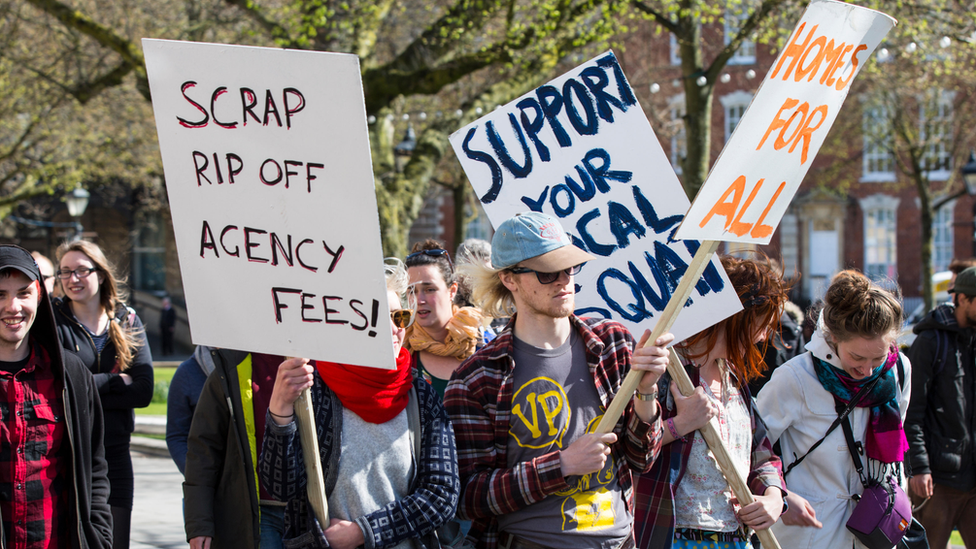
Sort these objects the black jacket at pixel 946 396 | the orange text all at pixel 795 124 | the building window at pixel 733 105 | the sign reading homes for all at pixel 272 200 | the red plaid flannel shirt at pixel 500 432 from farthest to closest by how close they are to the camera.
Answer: the building window at pixel 733 105, the black jacket at pixel 946 396, the orange text all at pixel 795 124, the red plaid flannel shirt at pixel 500 432, the sign reading homes for all at pixel 272 200

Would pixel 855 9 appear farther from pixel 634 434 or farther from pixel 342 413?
pixel 342 413

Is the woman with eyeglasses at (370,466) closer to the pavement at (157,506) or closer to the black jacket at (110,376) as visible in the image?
the black jacket at (110,376)

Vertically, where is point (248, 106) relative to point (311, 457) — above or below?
above

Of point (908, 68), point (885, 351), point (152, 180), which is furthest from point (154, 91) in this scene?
point (152, 180)

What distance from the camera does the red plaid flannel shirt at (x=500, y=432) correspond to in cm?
260

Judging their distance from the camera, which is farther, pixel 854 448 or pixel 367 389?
pixel 854 448

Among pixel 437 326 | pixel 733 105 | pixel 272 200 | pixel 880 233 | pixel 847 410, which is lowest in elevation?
pixel 880 233

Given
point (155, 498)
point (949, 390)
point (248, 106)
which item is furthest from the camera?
point (155, 498)

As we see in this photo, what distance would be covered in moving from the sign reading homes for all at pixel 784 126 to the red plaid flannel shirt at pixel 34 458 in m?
2.11

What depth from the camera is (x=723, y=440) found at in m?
2.92

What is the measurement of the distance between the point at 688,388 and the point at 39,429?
209 cm

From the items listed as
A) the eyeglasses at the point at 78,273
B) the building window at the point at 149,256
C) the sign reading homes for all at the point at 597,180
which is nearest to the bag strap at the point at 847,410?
the sign reading homes for all at the point at 597,180

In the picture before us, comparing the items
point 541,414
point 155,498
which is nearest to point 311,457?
point 541,414

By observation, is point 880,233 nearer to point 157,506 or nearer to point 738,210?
point 157,506
